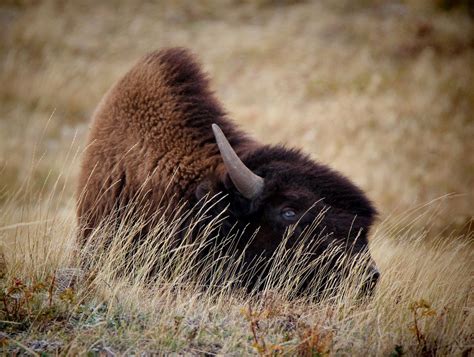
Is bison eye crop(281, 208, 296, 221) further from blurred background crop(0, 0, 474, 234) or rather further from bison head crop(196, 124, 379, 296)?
blurred background crop(0, 0, 474, 234)

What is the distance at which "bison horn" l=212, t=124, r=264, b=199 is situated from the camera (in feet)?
18.7

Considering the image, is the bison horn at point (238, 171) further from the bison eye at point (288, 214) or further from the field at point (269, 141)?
the field at point (269, 141)

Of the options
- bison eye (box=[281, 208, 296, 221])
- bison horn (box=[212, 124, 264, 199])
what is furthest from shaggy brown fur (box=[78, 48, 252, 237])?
bison eye (box=[281, 208, 296, 221])

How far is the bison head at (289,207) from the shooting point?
5.73m

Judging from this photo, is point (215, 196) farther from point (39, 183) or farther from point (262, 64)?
point (262, 64)

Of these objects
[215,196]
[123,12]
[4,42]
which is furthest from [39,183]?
[123,12]

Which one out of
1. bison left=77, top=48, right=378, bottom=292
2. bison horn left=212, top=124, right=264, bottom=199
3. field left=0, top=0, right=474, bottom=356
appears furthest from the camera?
bison left=77, top=48, right=378, bottom=292

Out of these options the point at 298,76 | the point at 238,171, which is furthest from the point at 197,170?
the point at 298,76

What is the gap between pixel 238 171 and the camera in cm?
574

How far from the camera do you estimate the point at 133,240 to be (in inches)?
249

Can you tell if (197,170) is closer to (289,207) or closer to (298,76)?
(289,207)

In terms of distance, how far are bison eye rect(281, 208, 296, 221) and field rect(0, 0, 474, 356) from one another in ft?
1.70

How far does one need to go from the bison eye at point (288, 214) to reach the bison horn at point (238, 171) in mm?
287

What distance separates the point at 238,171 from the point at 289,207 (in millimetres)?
590
